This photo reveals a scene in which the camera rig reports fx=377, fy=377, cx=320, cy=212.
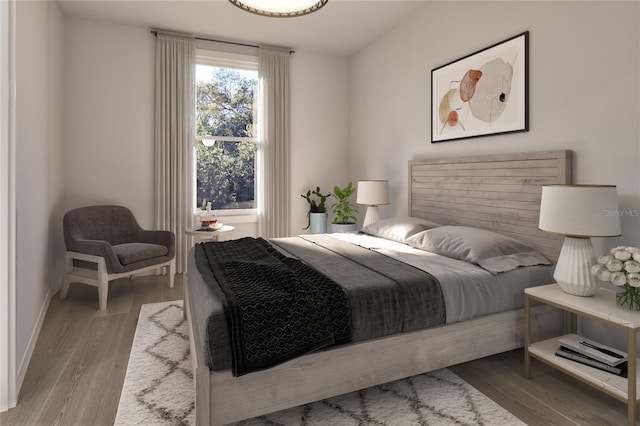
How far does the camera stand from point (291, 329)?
5.38 ft

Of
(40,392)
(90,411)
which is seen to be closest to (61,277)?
(40,392)

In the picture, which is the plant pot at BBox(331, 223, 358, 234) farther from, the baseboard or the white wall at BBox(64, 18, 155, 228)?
the baseboard

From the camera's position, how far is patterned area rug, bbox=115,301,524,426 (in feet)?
5.80

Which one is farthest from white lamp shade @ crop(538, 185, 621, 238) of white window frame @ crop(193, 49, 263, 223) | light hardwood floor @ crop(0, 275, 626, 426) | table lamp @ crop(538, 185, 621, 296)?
white window frame @ crop(193, 49, 263, 223)

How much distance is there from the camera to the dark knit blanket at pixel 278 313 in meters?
1.56

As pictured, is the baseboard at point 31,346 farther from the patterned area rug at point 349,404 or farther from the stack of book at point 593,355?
the stack of book at point 593,355

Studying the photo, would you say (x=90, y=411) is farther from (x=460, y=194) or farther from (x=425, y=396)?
→ (x=460, y=194)

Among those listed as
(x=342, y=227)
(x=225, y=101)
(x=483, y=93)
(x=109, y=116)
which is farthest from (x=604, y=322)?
(x=109, y=116)

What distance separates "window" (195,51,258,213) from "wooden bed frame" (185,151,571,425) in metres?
2.52

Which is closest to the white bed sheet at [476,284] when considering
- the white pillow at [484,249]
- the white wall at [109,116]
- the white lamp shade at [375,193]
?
the white pillow at [484,249]

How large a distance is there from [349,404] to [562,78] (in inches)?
94.6

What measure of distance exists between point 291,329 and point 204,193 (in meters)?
3.43

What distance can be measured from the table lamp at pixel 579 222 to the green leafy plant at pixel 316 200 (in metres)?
3.17

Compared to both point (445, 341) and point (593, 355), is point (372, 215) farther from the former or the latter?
point (593, 355)
